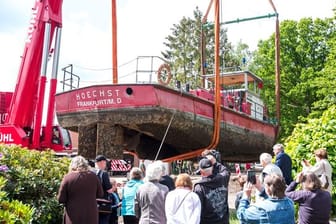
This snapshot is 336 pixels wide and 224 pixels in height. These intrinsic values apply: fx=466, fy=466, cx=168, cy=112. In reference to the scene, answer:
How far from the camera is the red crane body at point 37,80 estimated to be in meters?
12.7

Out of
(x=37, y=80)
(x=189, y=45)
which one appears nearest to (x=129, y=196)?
(x=37, y=80)

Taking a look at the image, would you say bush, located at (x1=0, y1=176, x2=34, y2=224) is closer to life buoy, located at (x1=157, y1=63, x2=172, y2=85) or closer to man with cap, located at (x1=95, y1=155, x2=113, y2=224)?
man with cap, located at (x1=95, y1=155, x2=113, y2=224)

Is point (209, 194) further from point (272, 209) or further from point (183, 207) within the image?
point (272, 209)

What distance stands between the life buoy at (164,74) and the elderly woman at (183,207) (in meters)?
7.44

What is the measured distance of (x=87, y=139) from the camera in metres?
12.2

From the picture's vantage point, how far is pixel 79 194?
5.35 meters

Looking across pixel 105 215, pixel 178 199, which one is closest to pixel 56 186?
pixel 105 215

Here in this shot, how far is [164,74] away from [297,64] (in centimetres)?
2186

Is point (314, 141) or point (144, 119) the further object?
point (144, 119)

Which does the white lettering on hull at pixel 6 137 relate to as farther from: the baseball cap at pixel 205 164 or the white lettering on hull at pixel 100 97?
the baseball cap at pixel 205 164

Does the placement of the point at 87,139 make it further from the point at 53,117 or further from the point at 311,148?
the point at 311,148

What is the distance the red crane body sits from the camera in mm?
12672

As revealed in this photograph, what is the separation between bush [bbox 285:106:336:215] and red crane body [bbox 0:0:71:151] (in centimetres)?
684

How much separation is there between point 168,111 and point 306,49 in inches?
885
